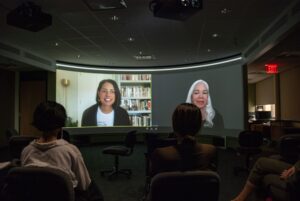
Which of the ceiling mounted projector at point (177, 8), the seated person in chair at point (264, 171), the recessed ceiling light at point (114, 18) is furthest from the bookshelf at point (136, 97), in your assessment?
the seated person in chair at point (264, 171)

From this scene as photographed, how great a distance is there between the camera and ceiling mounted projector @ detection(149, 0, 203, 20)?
349 cm

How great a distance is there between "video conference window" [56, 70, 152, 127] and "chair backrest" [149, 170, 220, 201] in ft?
25.8

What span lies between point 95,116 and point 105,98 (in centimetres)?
74

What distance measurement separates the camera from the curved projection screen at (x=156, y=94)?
7.91 metres

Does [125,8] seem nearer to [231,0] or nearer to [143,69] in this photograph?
[231,0]

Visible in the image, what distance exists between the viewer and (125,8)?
4.25 m

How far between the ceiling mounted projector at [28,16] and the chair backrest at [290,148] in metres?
3.86

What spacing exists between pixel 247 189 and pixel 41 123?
2233 mm

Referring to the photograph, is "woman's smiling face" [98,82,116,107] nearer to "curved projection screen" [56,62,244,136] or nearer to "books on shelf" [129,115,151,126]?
"curved projection screen" [56,62,244,136]

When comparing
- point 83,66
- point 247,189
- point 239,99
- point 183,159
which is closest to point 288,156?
point 247,189

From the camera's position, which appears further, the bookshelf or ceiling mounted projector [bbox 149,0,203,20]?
the bookshelf

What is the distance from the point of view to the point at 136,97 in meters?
9.65

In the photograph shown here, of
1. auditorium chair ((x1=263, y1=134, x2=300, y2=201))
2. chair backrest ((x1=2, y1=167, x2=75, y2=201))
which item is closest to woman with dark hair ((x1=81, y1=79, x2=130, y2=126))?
auditorium chair ((x1=263, y1=134, x2=300, y2=201))

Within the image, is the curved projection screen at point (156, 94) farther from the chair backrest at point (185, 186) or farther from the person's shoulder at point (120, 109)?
the chair backrest at point (185, 186)
